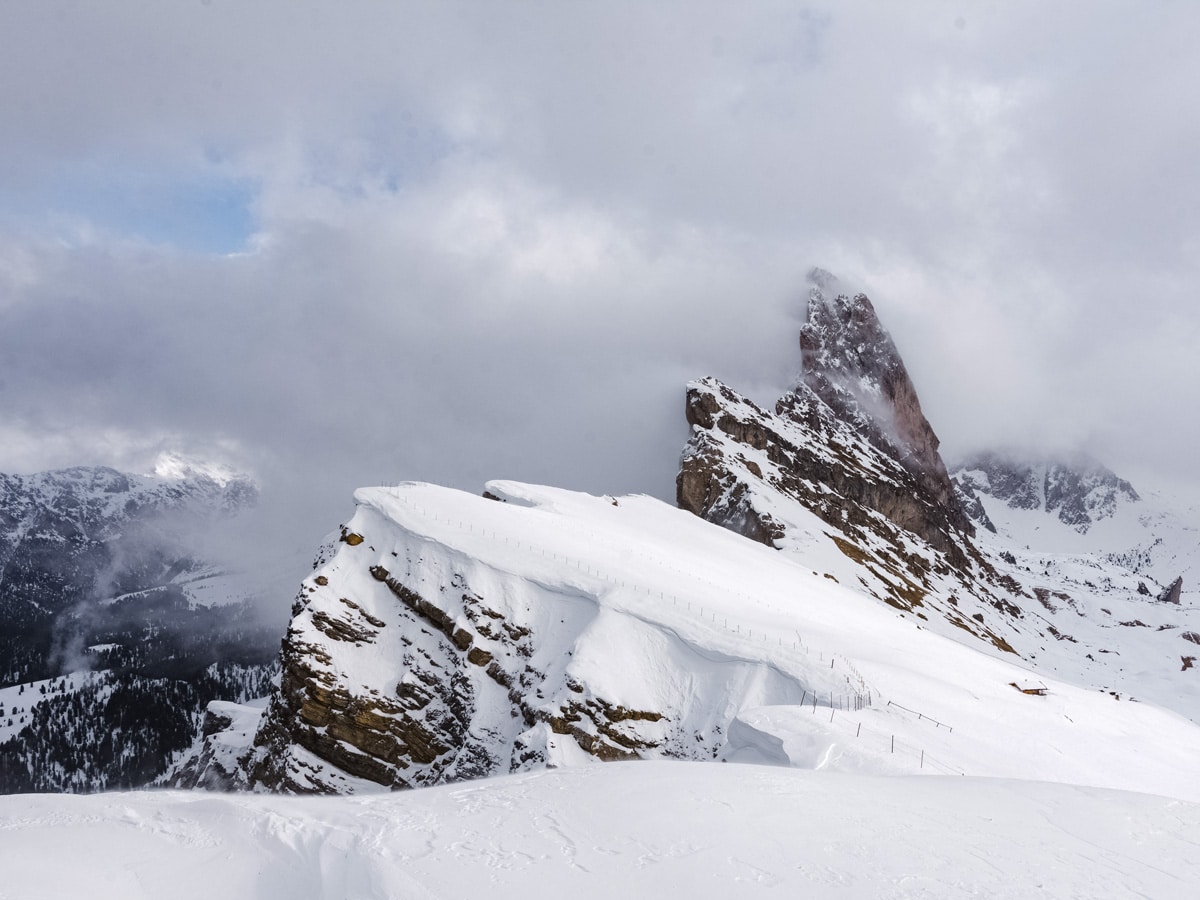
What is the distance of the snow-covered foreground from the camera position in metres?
11.5

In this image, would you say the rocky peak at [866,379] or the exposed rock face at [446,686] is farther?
the rocky peak at [866,379]

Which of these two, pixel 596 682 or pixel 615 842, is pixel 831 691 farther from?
pixel 615 842

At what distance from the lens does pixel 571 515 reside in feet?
180

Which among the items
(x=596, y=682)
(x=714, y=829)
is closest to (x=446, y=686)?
(x=596, y=682)

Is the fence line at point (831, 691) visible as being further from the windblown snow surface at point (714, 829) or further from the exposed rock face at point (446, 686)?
the exposed rock face at point (446, 686)

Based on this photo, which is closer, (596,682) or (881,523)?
(596,682)

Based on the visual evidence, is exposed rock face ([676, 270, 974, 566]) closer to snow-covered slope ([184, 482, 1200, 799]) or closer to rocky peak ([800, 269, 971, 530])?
rocky peak ([800, 269, 971, 530])

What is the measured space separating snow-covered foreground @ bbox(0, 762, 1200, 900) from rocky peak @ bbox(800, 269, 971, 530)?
14411cm

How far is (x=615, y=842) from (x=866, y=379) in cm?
16501

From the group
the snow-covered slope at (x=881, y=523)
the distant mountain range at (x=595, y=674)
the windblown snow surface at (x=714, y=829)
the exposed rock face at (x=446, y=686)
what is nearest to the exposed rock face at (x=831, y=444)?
the snow-covered slope at (x=881, y=523)

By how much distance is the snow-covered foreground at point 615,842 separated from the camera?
11484 millimetres

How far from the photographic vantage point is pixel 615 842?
42.4ft

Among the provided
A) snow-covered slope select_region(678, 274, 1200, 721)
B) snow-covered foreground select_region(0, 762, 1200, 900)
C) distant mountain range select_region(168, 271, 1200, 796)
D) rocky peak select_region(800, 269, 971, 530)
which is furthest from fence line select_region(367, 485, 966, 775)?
rocky peak select_region(800, 269, 971, 530)

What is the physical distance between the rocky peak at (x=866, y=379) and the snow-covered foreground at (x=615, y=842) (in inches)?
5674
